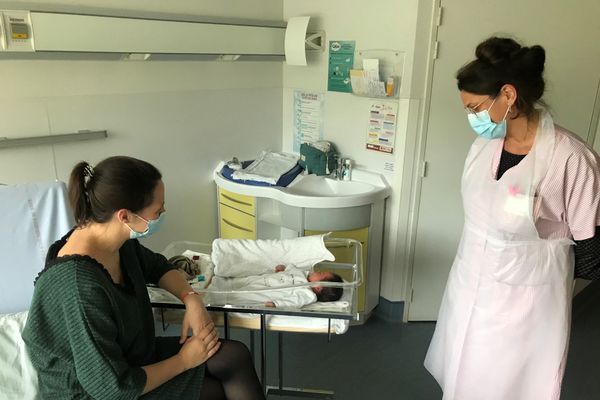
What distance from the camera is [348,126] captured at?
2838 millimetres

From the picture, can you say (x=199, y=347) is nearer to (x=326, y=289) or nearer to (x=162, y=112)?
(x=326, y=289)

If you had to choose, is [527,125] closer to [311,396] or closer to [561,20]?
[561,20]

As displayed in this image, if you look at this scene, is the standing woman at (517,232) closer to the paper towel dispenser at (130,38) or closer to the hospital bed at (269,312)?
the hospital bed at (269,312)

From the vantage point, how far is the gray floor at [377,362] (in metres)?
2.33

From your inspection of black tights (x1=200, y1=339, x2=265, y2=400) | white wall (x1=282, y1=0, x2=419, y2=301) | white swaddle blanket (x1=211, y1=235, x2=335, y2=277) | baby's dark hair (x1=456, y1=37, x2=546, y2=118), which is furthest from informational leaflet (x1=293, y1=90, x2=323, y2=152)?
black tights (x1=200, y1=339, x2=265, y2=400)

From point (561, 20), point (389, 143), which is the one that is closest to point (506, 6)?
point (561, 20)

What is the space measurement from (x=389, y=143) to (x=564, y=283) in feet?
4.22

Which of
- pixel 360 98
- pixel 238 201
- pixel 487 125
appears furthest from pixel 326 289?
pixel 360 98

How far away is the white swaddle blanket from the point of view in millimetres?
1733

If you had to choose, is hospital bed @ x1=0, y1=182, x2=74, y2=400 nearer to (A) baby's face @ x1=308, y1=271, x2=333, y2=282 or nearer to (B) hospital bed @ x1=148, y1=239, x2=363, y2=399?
(B) hospital bed @ x1=148, y1=239, x2=363, y2=399

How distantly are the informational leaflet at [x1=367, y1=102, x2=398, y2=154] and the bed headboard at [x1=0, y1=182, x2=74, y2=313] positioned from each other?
1.63 meters

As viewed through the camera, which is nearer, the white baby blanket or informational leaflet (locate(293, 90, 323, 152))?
the white baby blanket

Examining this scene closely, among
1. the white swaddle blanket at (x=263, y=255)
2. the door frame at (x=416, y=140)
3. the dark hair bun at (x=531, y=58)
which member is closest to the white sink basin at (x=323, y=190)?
the door frame at (x=416, y=140)

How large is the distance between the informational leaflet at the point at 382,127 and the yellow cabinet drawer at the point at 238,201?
75 centimetres
